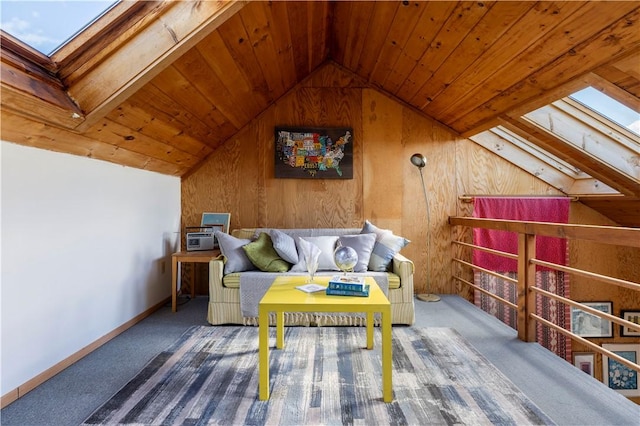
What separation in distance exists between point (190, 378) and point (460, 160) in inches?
137

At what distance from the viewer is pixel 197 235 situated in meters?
3.59

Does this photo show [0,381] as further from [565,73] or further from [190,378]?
[565,73]

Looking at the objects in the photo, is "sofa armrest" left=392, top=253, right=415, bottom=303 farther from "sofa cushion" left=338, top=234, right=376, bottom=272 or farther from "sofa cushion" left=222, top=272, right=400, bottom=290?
"sofa cushion" left=338, top=234, right=376, bottom=272

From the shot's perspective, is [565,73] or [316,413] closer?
[316,413]

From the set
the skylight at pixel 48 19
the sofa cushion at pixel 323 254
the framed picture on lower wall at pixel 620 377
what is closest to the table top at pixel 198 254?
the sofa cushion at pixel 323 254

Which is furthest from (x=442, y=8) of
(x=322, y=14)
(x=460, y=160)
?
(x=460, y=160)

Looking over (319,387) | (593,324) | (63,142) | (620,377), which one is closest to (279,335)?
(319,387)

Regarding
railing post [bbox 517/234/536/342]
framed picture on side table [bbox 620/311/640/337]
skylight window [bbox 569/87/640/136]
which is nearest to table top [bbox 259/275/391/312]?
railing post [bbox 517/234/536/342]

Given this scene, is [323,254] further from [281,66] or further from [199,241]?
[281,66]

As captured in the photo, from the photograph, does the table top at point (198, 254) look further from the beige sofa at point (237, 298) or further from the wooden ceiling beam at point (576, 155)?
the wooden ceiling beam at point (576, 155)

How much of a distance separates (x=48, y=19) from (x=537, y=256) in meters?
4.52

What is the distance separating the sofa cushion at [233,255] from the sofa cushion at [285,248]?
27 centimetres

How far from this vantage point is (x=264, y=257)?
3.12m

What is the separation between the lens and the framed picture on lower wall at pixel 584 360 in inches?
153
